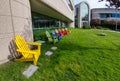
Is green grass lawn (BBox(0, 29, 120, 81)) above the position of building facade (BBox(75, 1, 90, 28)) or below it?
below

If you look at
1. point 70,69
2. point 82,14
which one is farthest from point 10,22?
point 82,14

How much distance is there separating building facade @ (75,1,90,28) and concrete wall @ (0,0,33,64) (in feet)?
142

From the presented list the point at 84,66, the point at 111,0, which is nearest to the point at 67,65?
the point at 84,66

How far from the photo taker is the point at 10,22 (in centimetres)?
496

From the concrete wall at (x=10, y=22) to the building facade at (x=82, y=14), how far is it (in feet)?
142

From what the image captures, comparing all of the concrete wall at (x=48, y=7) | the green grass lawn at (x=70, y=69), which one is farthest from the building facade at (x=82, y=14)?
the green grass lawn at (x=70, y=69)

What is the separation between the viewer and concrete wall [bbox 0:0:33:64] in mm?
4602

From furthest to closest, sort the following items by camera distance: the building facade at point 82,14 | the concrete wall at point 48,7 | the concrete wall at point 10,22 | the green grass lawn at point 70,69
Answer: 1. the building facade at point 82,14
2. the concrete wall at point 48,7
3. the concrete wall at point 10,22
4. the green grass lawn at point 70,69

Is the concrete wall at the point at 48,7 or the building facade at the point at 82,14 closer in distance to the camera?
the concrete wall at the point at 48,7

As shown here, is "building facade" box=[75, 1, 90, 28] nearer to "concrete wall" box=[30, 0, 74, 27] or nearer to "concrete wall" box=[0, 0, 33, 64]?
"concrete wall" box=[30, 0, 74, 27]

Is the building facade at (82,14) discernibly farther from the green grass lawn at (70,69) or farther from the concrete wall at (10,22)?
the concrete wall at (10,22)

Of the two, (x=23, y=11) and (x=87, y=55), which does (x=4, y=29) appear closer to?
(x=23, y=11)

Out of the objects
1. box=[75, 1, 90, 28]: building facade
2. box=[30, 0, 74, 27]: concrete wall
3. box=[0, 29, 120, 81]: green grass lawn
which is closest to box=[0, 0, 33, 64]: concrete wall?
box=[0, 29, 120, 81]: green grass lawn

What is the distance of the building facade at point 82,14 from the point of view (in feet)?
158
